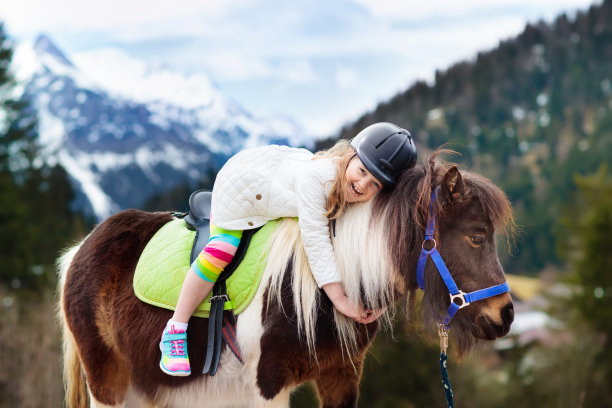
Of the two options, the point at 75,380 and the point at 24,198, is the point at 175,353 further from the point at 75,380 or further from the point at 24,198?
the point at 24,198

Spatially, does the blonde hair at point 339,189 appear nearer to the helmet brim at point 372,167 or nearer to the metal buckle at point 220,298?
the helmet brim at point 372,167

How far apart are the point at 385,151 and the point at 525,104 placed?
533 ft

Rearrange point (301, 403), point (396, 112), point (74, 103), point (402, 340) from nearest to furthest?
point (301, 403)
point (402, 340)
point (396, 112)
point (74, 103)

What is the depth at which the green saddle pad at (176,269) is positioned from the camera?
10.4 feet

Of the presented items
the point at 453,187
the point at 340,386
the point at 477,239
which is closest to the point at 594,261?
the point at 340,386

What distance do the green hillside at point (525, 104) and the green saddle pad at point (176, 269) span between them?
354 ft

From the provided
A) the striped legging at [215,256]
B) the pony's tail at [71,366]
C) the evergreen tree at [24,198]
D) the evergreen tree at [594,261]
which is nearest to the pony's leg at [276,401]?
the striped legging at [215,256]

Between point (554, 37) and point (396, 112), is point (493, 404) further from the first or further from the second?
point (554, 37)

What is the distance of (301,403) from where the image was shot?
23.6 meters

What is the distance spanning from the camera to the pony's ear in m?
2.86

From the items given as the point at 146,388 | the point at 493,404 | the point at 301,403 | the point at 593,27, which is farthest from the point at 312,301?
the point at 593,27

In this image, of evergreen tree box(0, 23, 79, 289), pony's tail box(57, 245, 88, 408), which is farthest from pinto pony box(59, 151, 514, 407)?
evergreen tree box(0, 23, 79, 289)

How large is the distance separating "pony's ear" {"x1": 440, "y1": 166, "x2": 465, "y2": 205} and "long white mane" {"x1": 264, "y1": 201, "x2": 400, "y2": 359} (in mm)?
352

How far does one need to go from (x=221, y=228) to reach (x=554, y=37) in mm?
179764
